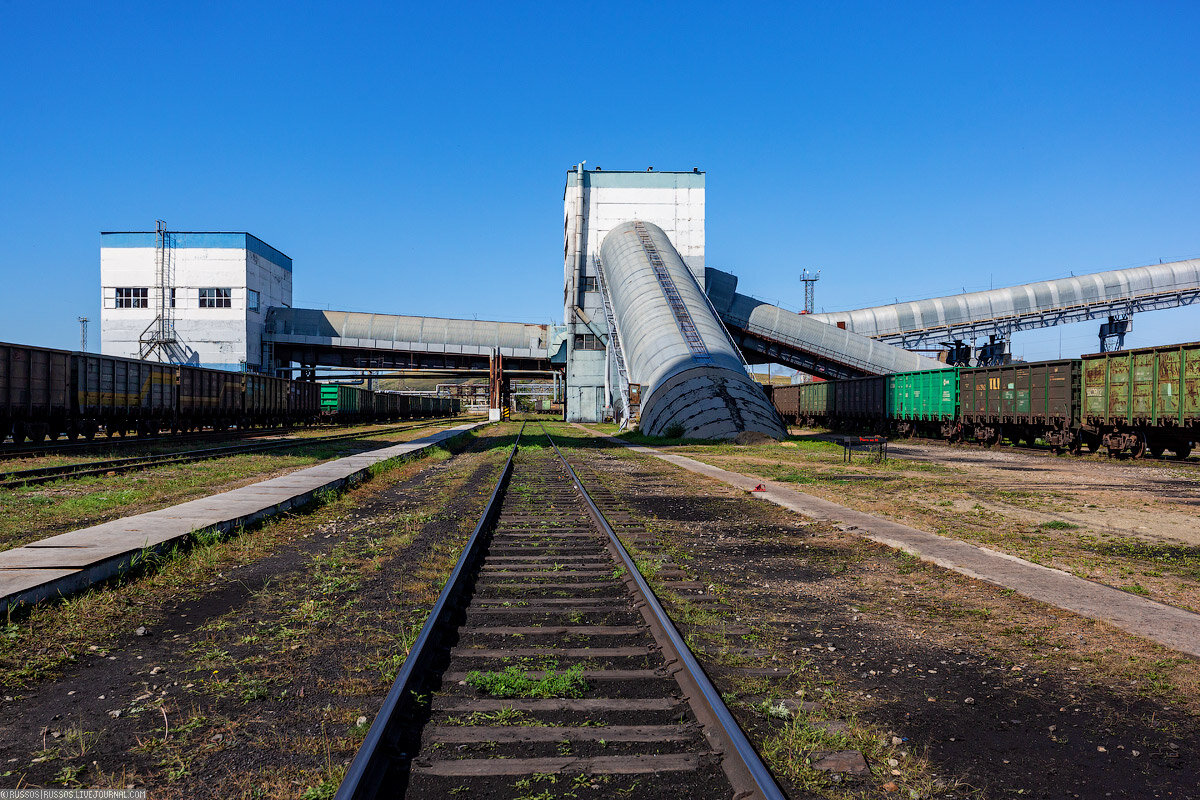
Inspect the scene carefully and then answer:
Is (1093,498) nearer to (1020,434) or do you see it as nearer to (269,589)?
(269,589)

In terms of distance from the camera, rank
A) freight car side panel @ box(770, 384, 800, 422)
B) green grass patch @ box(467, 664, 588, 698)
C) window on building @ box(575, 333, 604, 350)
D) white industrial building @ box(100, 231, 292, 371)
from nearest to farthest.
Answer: green grass patch @ box(467, 664, 588, 698) < freight car side panel @ box(770, 384, 800, 422) < white industrial building @ box(100, 231, 292, 371) < window on building @ box(575, 333, 604, 350)

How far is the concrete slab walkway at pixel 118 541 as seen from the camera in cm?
657

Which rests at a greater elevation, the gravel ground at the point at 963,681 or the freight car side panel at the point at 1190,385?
the freight car side panel at the point at 1190,385

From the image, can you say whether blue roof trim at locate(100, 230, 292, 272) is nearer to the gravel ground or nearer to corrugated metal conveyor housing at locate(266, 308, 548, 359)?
corrugated metal conveyor housing at locate(266, 308, 548, 359)

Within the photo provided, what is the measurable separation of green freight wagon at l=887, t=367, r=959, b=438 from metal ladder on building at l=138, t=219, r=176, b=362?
182ft

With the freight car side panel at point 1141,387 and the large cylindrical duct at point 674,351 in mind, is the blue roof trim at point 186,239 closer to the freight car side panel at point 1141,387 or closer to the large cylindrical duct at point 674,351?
the large cylindrical duct at point 674,351

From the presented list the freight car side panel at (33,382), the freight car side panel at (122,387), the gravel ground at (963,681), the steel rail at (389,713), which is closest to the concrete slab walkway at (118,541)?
the steel rail at (389,713)

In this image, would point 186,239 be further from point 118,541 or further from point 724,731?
point 724,731

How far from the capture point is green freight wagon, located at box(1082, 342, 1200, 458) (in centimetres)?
2108

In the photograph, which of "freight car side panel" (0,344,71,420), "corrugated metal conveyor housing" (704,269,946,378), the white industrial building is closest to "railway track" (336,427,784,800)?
"freight car side panel" (0,344,71,420)

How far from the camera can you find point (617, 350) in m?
53.5

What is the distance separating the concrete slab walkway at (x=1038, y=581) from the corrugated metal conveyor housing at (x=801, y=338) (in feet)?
167

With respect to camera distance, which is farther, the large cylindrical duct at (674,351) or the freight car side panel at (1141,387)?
the large cylindrical duct at (674,351)

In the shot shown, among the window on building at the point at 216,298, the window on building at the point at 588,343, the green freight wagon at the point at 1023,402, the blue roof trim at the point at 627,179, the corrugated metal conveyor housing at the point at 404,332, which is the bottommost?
the green freight wagon at the point at 1023,402
